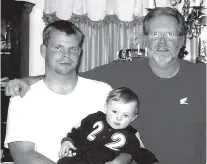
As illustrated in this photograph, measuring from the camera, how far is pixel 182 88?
7.13 feet

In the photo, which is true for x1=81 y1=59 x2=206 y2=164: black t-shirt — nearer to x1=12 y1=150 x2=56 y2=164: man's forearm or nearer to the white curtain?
x1=12 y1=150 x2=56 y2=164: man's forearm

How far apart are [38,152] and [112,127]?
42cm

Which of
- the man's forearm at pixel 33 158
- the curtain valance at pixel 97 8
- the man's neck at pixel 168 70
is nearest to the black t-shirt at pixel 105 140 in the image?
the man's forearm at pixel 33 158

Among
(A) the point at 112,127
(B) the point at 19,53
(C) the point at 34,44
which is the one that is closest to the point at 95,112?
(A) the point at 112,127

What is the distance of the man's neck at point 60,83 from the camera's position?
76.7 inches

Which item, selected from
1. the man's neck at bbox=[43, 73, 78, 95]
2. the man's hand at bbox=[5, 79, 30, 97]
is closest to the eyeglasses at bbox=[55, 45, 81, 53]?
the man's neck at bbox=[43, 73, 78, 95]

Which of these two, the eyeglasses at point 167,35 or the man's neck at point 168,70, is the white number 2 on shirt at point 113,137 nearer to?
the man's neck at point 168,70

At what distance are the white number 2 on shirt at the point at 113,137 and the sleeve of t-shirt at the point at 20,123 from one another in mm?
314

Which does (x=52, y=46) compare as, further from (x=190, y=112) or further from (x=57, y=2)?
(x=57, y=2)

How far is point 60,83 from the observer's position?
1948mm

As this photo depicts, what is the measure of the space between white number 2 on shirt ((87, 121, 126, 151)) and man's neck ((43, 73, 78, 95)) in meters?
0.25

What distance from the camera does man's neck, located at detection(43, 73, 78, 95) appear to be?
1.95 meters

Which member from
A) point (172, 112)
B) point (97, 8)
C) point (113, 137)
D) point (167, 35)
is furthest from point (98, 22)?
point (113, 137)

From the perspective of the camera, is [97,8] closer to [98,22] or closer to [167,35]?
[98,22]
